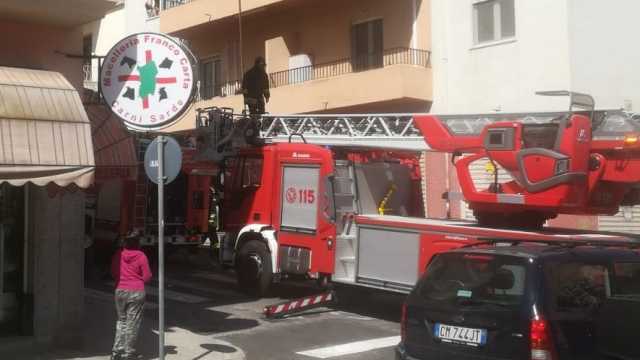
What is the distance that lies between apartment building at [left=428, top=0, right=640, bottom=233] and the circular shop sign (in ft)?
30.4

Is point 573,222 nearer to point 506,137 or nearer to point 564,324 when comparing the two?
point 506,137

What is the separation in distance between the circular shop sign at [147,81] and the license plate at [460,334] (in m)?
3.54

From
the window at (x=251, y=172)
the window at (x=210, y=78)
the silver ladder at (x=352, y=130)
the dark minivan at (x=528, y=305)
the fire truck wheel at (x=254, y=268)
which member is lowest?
the fire truck wheel at (x=254, y=268)

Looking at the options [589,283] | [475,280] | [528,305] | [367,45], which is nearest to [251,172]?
[367,45]

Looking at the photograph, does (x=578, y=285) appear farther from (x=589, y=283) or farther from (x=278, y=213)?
(x=278, y=213)

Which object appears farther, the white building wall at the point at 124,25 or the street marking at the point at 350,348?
the white building wall at the point at 124,25

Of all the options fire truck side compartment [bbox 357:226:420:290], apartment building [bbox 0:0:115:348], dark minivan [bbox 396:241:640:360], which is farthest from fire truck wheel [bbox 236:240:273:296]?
dark minivan [bbox 396:241:640:360]

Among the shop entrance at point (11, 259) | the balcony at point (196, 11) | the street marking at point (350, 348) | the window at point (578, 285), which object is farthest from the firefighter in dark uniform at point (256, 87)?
the window at point (578, 285)

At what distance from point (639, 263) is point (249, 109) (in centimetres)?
1149

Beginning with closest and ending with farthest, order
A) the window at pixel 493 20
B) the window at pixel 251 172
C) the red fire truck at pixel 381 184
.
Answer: the red fire truck at pixel 381 184 < the window at pixel 251 172 < the window at pixel 493 20

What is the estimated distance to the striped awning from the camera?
8.22 meters

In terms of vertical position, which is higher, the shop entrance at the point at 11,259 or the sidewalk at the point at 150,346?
the shop entrance at the point at 11,259

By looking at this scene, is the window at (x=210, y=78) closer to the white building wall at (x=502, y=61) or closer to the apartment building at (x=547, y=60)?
the white building wall at (x=502, y=61)

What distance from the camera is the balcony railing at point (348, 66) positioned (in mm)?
20078
